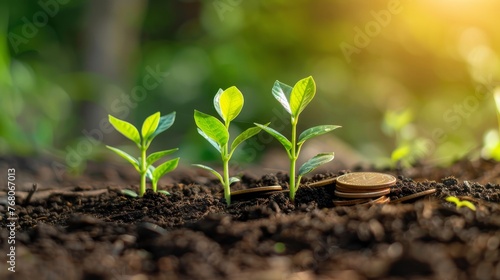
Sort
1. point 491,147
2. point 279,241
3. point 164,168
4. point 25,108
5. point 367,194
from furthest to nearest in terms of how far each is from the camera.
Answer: point 25,108 < point 491,147 < point 164,168 < point 367,194 < point 279,241

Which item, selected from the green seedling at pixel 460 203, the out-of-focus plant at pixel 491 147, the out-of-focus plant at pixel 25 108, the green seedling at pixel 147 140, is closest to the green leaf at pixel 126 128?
the green seedling at pixel 147 140

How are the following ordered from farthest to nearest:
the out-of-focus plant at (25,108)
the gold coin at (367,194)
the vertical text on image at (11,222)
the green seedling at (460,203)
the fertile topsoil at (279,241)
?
the out-of-focus plant at (25,108), the gold coin at (367,194), the green seedling at (460,203), the vertical text on image at (11,222), the fertile topsoil at (279,241)

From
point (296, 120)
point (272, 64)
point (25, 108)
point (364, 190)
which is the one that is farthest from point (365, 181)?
point (272, 64)

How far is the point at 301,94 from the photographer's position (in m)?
1.47

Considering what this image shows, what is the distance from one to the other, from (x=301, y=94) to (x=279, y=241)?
40 centimetres

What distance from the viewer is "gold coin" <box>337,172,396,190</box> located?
56.9 inches

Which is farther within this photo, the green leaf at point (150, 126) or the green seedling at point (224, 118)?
the green leaf at point (150, 126)

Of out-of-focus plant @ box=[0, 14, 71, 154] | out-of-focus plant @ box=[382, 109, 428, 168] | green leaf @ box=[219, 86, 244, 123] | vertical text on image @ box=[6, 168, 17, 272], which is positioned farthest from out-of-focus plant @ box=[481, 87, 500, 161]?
out-of-focus plant @ box=[0, 14, 71, 154]

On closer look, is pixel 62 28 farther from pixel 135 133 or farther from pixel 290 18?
pixel 135 133

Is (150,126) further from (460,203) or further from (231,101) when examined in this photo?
(460,203)

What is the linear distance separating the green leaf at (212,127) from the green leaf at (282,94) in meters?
0.14

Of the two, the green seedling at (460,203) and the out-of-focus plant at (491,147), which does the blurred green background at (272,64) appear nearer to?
the out-of-focus plant at (491,147)

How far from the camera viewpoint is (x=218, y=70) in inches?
223

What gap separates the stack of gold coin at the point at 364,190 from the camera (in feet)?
4.70
